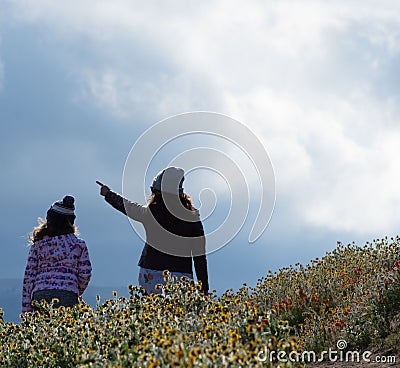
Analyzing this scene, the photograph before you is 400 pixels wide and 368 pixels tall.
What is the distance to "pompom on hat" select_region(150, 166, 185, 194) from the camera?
8.21m

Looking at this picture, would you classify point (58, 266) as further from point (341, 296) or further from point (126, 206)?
point (341, 296)

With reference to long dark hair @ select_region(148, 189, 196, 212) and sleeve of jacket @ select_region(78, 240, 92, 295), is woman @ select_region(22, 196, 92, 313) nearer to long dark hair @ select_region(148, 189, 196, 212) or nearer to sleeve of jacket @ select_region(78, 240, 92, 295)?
sleeve of jacket @ select_region(78, 240, 92, 295)

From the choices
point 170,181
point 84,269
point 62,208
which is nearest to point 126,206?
point 170,181

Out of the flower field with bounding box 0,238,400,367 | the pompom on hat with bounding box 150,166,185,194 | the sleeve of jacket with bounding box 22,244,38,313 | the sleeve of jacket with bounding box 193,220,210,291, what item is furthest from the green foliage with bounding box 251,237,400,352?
the sleeve of jacket with bounding box 22,244,38,313

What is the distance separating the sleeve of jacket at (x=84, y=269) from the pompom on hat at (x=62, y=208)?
0.42m

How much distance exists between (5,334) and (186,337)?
3.19 m

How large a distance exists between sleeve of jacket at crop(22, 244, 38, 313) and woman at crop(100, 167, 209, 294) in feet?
4.86

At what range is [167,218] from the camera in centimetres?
823

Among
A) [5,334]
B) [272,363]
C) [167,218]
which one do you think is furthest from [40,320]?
[272,363]

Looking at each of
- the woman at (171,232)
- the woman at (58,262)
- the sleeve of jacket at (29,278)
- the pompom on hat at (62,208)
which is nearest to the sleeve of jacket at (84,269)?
the woman at (58,262)

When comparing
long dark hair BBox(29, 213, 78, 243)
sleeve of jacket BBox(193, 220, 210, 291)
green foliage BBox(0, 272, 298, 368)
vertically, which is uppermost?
long dark hair BBox(29, 213, 78, 243)

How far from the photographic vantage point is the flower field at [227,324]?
15.4ft

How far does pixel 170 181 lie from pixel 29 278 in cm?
226

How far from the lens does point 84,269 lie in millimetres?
8773
